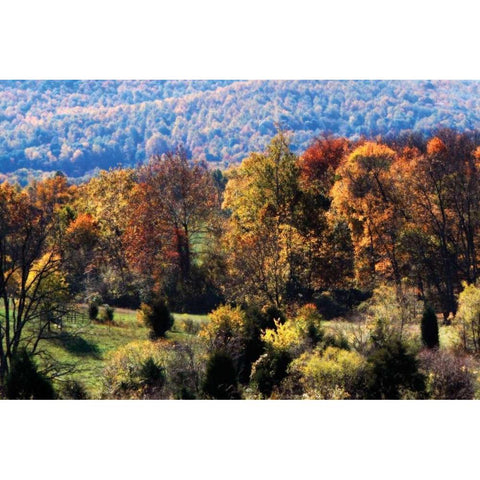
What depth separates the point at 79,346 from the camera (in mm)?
22609

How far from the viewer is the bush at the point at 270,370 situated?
60.4 ft

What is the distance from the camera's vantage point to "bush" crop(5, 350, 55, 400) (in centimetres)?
1689

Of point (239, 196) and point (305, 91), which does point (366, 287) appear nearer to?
point (239, 196)

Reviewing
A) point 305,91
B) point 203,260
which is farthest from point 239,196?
point 305,91

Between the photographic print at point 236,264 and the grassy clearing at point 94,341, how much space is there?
3.9 inches

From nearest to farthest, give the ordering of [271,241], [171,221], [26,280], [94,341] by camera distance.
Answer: [26,280] < [94,341] < [271,241] < [171,221]

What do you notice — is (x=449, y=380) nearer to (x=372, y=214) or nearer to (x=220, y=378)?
(x=220, y=378)

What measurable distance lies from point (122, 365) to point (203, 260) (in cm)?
1550

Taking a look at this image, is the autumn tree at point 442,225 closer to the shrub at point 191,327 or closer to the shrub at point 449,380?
the shrub at point 191,327

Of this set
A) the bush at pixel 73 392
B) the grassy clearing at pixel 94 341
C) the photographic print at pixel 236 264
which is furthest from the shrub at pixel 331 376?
the bush at pixel 73 392

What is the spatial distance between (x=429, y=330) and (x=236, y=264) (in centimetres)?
1022

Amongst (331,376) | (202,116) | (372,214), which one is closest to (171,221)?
(372,214)

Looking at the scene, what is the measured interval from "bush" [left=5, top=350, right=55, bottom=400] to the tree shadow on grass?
455cm
